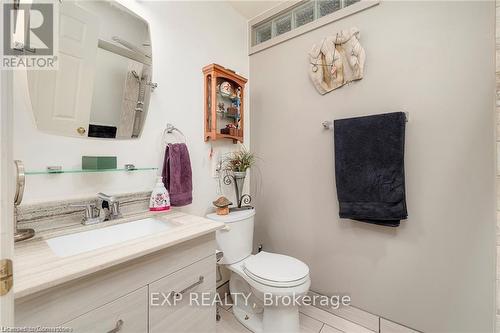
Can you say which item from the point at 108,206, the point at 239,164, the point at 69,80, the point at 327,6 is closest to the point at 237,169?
the point at 239,164

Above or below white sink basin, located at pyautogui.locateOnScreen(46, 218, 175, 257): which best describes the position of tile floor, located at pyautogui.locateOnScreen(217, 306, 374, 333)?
below

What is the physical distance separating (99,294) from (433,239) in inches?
66.0

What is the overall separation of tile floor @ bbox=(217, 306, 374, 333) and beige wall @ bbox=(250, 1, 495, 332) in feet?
0.53

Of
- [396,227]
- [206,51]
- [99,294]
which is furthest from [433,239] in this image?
[206,51]

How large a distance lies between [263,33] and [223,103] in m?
0.85

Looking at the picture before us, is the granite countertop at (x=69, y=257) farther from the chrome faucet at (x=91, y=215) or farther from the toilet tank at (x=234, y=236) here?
the toilet tank at (x=234, y=236)

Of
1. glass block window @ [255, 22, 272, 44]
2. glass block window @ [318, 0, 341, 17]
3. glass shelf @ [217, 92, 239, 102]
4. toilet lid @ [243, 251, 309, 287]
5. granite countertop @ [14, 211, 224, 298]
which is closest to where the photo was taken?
granite countertop @ [14, 211, 224, 298]

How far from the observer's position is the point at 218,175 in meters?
1.77

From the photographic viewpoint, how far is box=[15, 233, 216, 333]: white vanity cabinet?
2.00 feet

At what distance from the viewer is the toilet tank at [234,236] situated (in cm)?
148

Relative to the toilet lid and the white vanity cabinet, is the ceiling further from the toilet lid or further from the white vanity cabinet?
the toilet lid

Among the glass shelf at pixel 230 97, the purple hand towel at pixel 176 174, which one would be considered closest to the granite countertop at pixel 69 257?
the purple hand towel at pixel 176 174

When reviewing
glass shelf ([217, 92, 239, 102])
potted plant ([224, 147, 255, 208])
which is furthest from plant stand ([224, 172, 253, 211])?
glass shelf ([217, 92, 239, 102])

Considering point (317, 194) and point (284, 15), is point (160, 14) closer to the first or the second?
point (284, 15)
